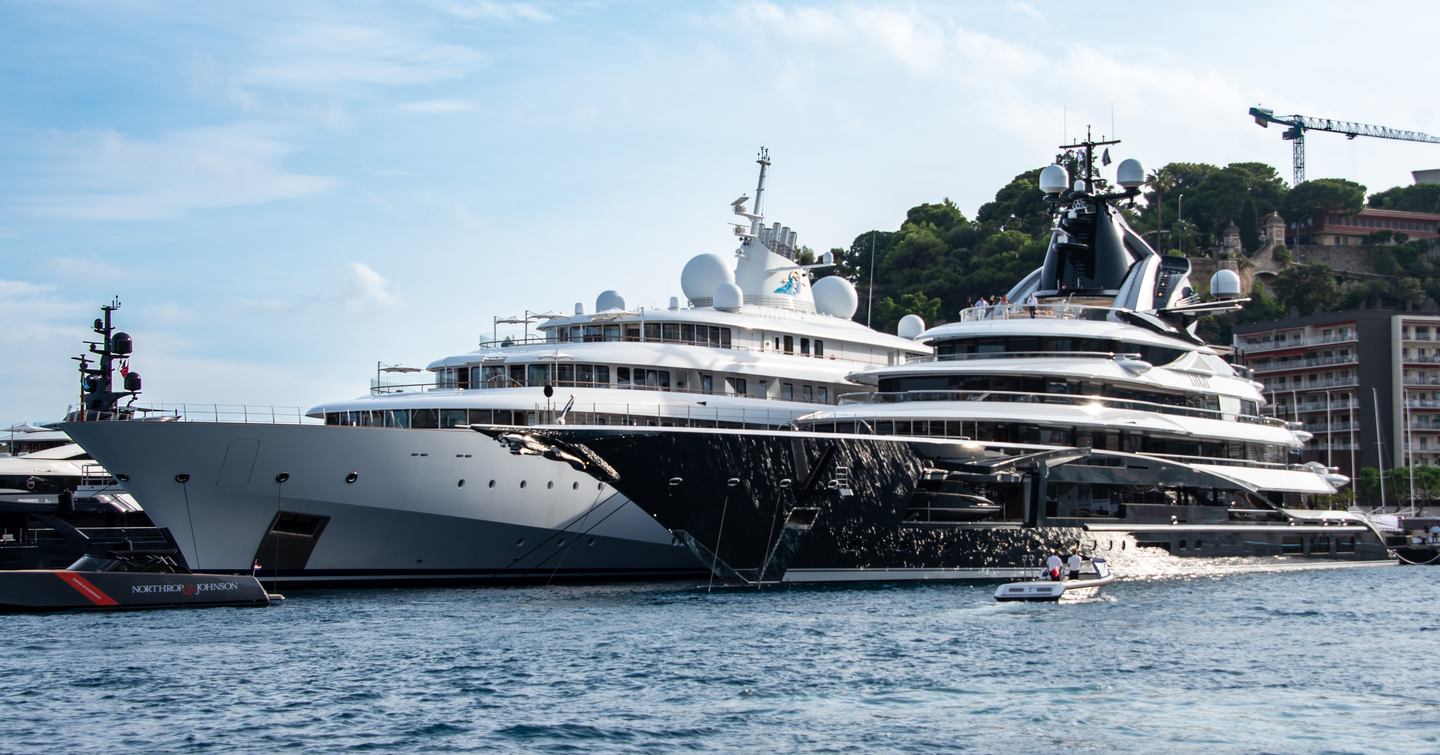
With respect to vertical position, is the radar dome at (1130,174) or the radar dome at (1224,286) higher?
the radar dome at (1130,174)

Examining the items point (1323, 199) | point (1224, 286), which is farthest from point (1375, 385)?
point (1224, 286)

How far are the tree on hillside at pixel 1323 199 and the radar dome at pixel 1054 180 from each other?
76.7m

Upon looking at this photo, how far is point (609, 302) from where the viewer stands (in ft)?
172

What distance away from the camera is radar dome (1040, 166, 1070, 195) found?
53156 millimetres

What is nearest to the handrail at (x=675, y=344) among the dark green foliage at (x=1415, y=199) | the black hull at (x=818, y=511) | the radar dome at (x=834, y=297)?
the radar dome at (x=834, y=297)

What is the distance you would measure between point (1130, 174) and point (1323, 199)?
76.4 metres

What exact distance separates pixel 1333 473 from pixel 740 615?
30085mm

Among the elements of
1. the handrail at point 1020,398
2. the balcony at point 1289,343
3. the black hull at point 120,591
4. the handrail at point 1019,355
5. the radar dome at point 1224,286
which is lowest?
the black hull at point 120,591

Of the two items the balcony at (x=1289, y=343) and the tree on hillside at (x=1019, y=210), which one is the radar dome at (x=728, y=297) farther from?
the tree on hillside at (x=1019, y=210)

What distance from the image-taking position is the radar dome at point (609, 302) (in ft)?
171

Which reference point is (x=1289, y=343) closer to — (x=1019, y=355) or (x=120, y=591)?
(x=1019, y=355)

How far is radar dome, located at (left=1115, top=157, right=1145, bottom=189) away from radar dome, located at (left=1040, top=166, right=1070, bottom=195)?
6.10 feet

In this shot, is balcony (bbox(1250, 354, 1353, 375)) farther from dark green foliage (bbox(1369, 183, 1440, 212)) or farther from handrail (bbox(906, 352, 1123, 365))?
handrail (bbox(906, 352, 1123, 365))

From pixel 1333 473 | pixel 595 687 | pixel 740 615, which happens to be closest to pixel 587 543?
pixel 740 615
